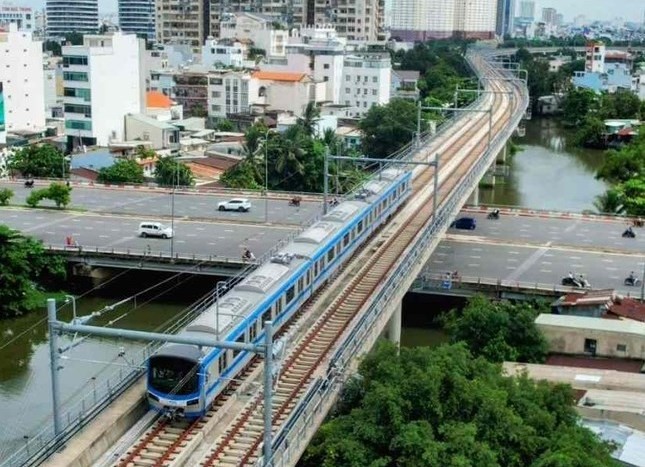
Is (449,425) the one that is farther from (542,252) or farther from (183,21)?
(183,21)

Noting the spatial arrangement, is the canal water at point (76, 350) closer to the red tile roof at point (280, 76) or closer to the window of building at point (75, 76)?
the window of building at point (75, 76)

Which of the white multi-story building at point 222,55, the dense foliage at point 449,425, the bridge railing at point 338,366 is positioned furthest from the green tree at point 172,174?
the white multi-story building at point 222,55

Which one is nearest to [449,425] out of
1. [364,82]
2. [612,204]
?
[612,204]

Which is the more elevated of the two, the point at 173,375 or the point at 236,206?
the point at 173,375

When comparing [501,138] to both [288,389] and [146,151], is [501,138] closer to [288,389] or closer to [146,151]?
[146,151]

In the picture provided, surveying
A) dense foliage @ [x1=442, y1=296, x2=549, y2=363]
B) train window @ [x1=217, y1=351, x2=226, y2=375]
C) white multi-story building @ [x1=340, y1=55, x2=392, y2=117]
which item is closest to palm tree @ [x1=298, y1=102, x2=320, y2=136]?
white multi-story building @ [x1=340, y1=55, x2=392, y2=117]

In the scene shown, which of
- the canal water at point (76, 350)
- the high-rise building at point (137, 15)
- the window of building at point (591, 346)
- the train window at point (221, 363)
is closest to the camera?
the train window at point (221, 363)
